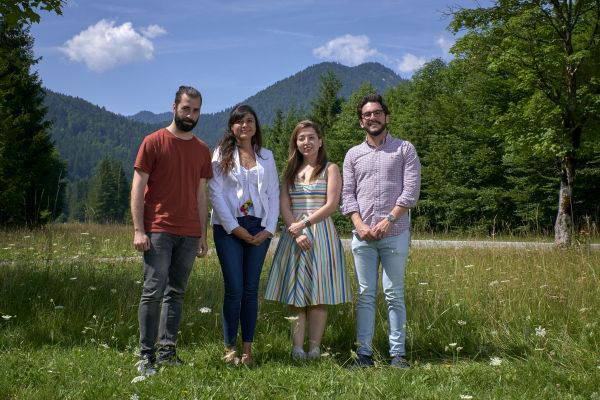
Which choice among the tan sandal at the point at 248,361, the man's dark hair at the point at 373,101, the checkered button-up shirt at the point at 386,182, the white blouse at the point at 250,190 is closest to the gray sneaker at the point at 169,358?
the tan sandal at the point at 248,361

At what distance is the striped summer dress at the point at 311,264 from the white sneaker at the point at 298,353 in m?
0.36

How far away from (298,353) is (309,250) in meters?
0.82

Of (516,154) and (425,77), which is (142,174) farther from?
(425,77)

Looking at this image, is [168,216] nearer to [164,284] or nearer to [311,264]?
[164,284]

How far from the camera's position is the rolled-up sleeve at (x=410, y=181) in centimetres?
451

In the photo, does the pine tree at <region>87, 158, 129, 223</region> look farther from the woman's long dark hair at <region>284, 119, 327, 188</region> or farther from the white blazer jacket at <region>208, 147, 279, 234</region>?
the white blazer jacket at <region>208, 147, 279, 234</region>

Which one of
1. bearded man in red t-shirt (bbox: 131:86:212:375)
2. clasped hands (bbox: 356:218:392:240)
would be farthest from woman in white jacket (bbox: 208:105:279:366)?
clasped hands (bbox: 356:218:392:240)

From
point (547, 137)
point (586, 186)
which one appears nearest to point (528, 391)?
point (547, 137)

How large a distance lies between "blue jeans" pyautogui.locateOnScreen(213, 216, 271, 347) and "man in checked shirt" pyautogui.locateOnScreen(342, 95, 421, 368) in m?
0.82

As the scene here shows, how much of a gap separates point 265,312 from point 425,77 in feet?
128

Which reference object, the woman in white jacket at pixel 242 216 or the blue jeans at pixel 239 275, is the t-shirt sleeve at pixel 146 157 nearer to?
the woman in white jacket at pixel 242 216

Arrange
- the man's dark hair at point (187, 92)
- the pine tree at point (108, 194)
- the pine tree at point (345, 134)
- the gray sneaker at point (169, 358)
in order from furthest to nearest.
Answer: the pine tree at point (108, 194), the pine tree at point (345, 134), the man's dark hair at point (187, 92), the gray sneaker at point (169, 358)

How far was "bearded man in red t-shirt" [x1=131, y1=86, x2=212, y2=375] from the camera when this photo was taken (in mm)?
4145

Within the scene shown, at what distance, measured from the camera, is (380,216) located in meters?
4.60
